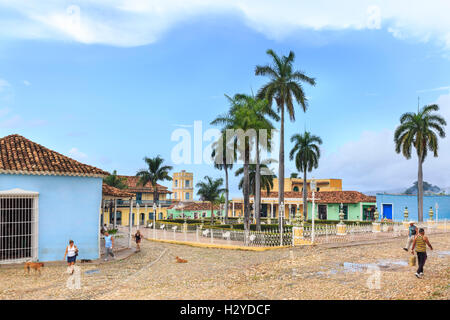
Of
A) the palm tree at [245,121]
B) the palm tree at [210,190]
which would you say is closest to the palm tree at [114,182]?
the palm tree at [210,190]

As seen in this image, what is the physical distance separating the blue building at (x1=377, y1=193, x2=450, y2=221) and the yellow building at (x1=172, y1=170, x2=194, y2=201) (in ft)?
167

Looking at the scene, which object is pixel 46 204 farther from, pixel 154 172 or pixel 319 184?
pixel 319 184

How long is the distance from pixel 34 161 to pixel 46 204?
2042mm

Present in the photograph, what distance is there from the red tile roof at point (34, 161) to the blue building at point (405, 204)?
4079 cm


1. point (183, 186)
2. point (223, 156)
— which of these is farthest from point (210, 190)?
point (183, 186)

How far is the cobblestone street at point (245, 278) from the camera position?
417 inches

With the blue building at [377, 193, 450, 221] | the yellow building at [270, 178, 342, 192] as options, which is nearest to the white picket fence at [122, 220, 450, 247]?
the blue building at [377, 193, 450, 221]

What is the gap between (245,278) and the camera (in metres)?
13.0

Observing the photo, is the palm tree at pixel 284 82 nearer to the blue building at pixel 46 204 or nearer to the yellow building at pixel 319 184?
the blue building at pixel 46 204

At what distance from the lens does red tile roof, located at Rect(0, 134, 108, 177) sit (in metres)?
16.3

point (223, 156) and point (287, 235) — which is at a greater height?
point (223, 156)

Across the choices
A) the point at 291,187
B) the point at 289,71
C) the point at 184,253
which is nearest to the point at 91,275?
the point at 184,253

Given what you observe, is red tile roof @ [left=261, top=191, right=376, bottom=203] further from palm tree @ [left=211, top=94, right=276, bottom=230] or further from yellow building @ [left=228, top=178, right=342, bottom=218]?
palm tree @ [left=211, top=94, right=276, bottom=230]
